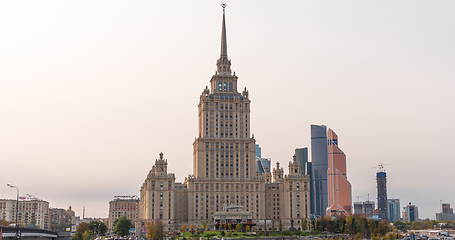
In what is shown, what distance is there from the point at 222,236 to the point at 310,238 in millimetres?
27128

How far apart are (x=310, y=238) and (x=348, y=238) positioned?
12.0 metres

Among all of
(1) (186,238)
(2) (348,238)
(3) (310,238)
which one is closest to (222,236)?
(1) (186,238)

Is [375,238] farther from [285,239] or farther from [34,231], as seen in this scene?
[34,231]

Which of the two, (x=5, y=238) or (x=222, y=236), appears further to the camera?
(x=222, y=236)

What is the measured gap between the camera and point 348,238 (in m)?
198

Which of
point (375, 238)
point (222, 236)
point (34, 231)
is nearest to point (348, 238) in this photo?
point (375, 238)

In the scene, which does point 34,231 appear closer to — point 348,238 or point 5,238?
point 5,238

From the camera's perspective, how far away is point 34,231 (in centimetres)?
18875

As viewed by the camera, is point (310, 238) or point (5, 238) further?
point (310, 238)

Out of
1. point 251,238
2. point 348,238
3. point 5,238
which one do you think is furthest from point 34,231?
point 348,238

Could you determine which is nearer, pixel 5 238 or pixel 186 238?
pixel 5 238

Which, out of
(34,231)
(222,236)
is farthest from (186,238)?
(34,231)

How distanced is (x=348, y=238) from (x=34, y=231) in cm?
9513

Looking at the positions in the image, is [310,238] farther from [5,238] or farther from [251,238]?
[5,238]
